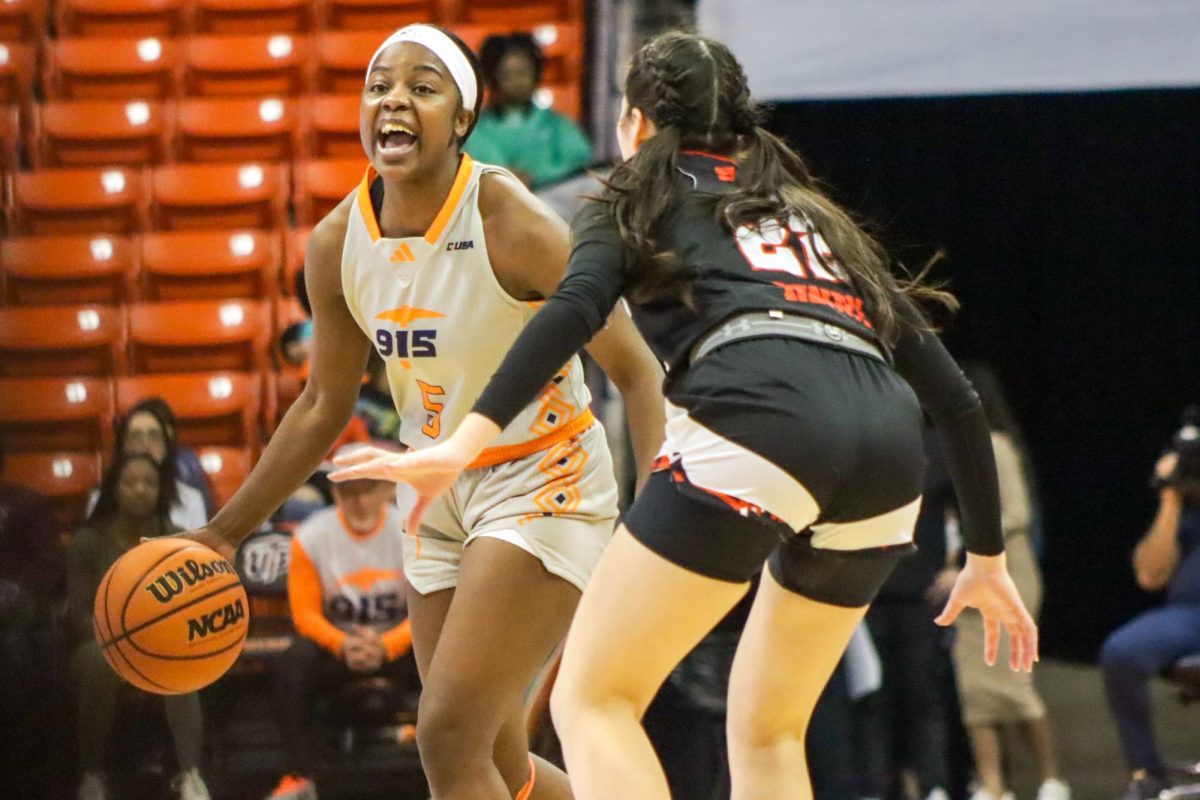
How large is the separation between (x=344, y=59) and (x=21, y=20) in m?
1.67

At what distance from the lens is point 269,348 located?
7.72 metres

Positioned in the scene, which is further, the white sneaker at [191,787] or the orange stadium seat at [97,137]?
the orange stadium seat at [97,137]

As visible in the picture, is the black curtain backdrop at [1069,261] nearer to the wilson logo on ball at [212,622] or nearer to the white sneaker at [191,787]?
the white sneaker at [191,787]

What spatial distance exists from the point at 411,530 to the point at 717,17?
3.40m

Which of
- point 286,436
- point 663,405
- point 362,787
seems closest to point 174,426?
point 362,787

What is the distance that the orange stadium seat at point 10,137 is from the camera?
8.38 m

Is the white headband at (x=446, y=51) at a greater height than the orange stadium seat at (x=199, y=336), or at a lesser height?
greater

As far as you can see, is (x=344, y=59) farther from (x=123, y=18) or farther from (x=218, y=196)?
(x=123, y=18)

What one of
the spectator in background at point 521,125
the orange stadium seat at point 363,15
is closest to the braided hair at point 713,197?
the spectator in background at point 521,125

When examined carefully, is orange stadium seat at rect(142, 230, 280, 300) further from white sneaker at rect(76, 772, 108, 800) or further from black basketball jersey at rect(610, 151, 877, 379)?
black basketball jersey at rect(610, 151, 877, 379)

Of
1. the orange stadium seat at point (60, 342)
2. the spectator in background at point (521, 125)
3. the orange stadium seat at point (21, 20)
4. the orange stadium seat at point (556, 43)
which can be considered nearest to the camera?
the spectator in background at point (521, 125)

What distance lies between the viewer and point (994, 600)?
3.06 m

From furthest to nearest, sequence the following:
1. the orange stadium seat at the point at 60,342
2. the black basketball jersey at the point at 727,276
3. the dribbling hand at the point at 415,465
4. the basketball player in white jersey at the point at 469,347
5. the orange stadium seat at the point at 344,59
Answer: the orange stadium seat at the point at 344,59, the orange stadium seat at the point at 60,342, the basketball player in white jersey at the point at 469,347, the black basketball jersey at the point at 727,276, the dribbling hand at the point at 415,465

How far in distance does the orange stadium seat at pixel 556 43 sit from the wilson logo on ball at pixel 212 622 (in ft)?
17.0
